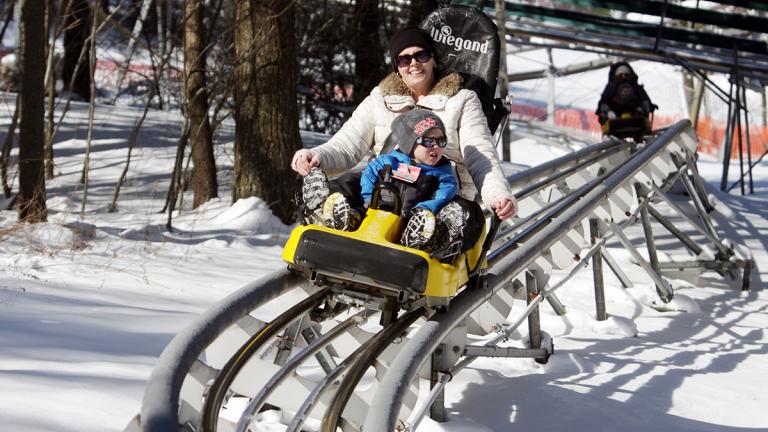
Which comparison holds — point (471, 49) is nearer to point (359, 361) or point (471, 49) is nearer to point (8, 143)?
point (359, 361)

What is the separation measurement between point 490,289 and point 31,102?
4.96 m

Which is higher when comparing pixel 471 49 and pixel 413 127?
pixel 471 49

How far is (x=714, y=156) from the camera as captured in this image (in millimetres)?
30016

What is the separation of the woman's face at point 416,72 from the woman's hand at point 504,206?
35.2 inches

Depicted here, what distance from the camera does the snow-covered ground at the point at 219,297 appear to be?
376 centimetres

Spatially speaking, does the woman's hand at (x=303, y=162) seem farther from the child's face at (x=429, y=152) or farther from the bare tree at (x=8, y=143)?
the bare tree at (x=8, y=143)

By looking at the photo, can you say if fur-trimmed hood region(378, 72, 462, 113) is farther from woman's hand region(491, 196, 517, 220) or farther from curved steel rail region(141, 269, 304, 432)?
curved steel rail region(141, 269, 304, 432)

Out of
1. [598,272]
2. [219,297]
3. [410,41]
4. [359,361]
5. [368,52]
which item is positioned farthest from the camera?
[368,52]

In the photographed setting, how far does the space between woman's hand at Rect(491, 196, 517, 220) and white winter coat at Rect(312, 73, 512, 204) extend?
1.02 ft

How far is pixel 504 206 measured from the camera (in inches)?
161

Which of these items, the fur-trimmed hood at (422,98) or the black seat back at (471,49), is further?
the black seat back at (471,49)

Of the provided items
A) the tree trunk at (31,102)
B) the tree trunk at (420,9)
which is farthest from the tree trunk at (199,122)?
the tree trunk at (420,9)

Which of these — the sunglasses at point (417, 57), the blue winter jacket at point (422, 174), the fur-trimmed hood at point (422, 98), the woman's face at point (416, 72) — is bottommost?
the blue winter jacket at point (422, 174)

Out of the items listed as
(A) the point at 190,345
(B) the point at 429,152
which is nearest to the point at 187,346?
(A) the point at 190,345
